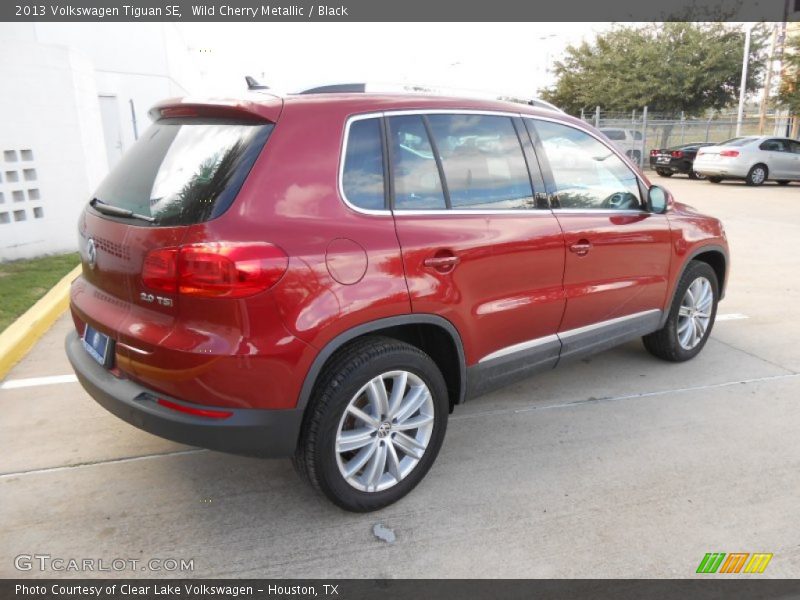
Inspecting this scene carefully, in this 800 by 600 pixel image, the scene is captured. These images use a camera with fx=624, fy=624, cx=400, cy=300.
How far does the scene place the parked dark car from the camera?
2130 cm

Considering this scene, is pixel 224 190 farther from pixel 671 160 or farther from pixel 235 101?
pixel 671 160

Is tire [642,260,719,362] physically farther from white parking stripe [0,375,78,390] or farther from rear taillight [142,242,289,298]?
white parking stripe [0,375,78,390]

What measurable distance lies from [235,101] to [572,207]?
1931 mm

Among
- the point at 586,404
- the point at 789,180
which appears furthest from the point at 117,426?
the point at 789,180

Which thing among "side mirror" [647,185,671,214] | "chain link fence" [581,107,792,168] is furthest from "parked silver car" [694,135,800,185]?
"side mirror" [647,185,671,214]

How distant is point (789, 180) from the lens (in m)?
19.7

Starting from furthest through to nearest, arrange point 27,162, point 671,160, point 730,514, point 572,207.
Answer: point 671,160 < point 27,162 < point 572,207 < point 730,514

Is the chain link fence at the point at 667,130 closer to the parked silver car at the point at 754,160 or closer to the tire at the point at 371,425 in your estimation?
the parked silver car at the point at 754,160

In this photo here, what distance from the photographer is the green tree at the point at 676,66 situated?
29.5 meters

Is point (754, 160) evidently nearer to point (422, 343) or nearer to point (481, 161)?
point (481, 161)

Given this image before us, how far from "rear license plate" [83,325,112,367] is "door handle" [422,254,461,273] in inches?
55.9

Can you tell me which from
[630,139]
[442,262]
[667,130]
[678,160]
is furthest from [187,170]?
[667,130]

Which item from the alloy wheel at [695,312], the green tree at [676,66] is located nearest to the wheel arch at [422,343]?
the alloy wheel at [695,312]

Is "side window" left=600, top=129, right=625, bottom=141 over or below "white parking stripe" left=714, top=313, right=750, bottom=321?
over
